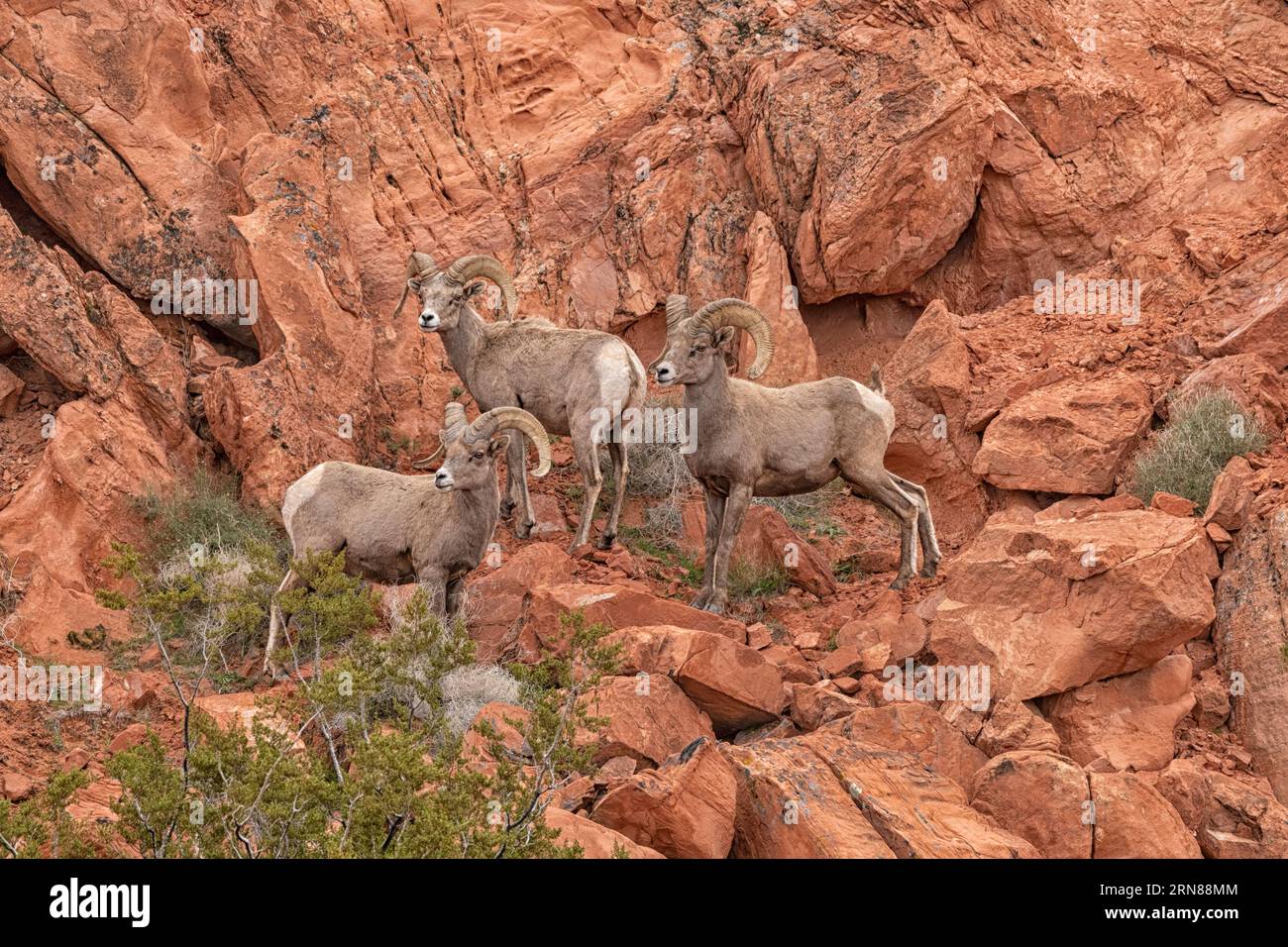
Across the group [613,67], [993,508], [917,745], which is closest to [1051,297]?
[993,508]

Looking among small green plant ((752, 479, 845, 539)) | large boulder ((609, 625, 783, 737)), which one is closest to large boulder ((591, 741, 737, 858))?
large boulder ((609, 625, 783, 737))

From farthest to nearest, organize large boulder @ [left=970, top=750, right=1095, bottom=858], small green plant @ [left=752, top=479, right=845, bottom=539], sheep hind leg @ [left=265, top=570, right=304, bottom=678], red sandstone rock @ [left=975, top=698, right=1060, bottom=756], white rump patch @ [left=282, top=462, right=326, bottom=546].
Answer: small green plant @ [left=752, top=479, right=845, bottom=539]
white rump patch @ [left=282, top=462, right=326, bottom=546]
sheep hind leg @ [left=265, top=570, right=304, bottom=678]
red sandstone rock @ [left=975, top=698, right=1060, bottom=756]
large boulder @ [left=970, top=750, right=1095, bottom=858]

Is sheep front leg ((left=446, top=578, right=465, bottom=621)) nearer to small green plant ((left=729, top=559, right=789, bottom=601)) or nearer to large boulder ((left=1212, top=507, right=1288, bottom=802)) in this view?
small green plant ((left=729, top=559, right=789, bottom=601))

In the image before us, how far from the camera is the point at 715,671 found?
31.2 feet

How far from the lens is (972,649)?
9891 mm

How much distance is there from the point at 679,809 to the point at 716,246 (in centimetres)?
1062

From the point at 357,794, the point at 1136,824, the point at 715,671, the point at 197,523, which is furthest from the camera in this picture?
the point at 197,523

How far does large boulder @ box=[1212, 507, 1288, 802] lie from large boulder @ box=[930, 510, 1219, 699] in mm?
262

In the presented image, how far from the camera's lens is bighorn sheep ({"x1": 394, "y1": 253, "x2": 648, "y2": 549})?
43.7 ft

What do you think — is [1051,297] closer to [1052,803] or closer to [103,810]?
[1052,803]

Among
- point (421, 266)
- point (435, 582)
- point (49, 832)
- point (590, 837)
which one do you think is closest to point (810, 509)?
point (421, 266)

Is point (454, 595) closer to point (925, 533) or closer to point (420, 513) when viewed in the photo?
point (420, 513)

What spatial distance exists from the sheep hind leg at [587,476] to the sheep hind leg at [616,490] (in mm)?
185

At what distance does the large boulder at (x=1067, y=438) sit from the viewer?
1338cm
